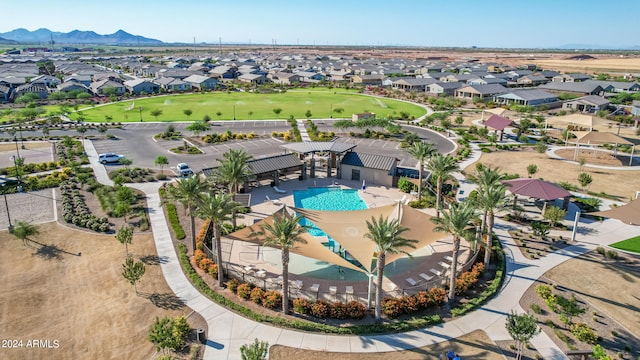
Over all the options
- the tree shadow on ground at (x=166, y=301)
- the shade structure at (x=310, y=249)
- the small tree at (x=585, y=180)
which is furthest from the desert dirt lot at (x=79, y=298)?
the small tree at (x=585, y=180)

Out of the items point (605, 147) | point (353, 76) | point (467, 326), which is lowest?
point (467, 326)

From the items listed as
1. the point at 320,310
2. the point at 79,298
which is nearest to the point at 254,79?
the point at 79,298

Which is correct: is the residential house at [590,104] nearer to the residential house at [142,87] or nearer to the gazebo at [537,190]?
the gazebo at [537,190]

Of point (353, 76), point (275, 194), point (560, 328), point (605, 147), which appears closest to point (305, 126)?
point (275, 194)

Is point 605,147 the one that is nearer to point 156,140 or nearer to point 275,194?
point 275,194

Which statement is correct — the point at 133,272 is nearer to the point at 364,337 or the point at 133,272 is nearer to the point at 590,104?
the point at 364,337

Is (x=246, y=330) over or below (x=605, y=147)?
below
